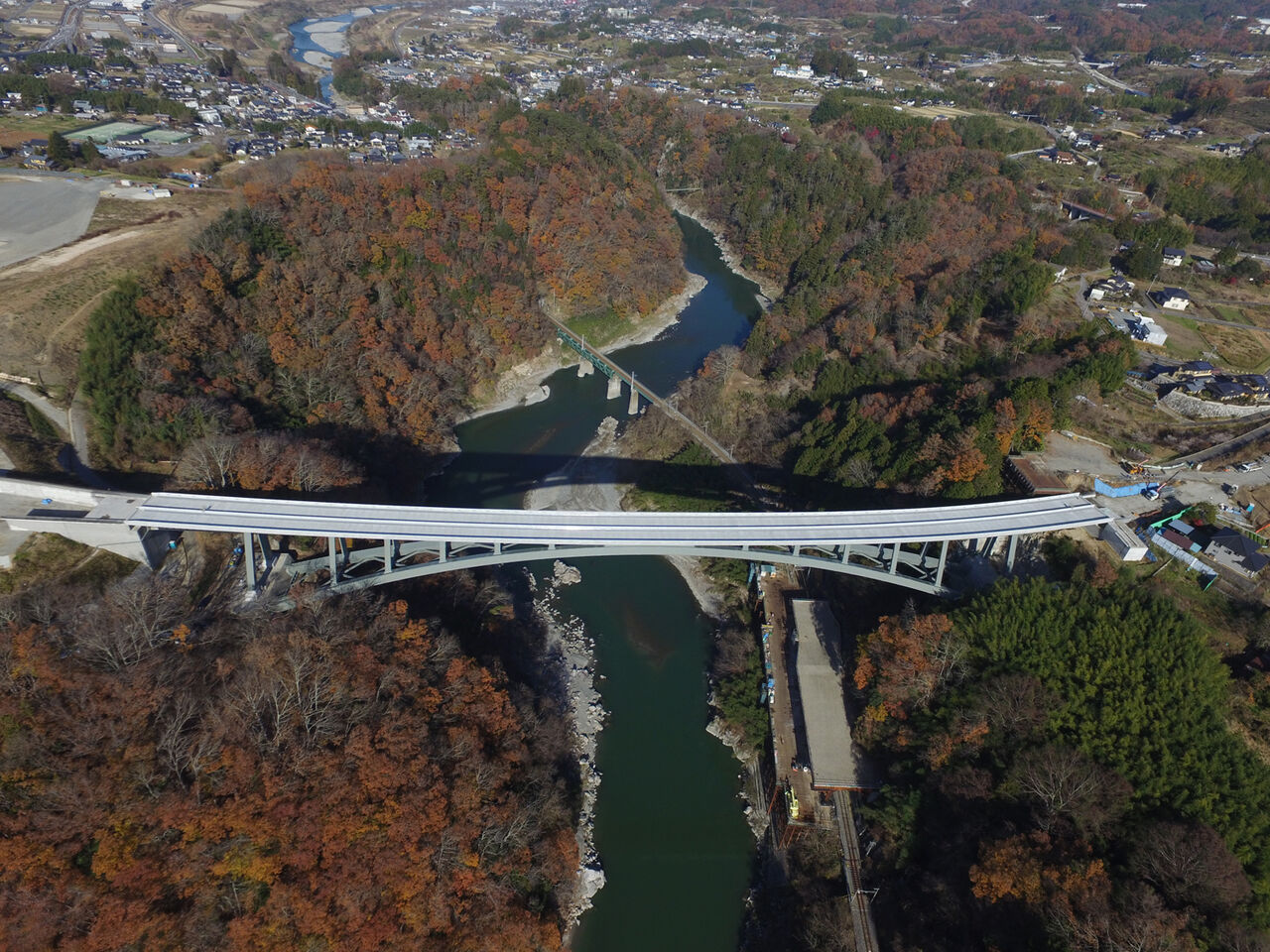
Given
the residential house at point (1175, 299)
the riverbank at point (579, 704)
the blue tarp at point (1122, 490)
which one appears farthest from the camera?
the residential house at point (1175, 299)

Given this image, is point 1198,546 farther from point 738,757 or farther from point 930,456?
point 738,757

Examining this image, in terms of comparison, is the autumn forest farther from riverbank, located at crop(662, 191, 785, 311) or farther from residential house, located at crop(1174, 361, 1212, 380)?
riverbank, located at crop(662, 191, 785, 311)

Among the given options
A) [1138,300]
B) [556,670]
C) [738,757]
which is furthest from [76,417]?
[1138,300]

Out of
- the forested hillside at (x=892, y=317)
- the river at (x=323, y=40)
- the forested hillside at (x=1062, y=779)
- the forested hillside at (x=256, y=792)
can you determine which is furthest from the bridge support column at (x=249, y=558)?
the river at (x=323, y=40)

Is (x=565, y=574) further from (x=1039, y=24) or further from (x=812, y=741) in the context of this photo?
(x=1039, y=24)

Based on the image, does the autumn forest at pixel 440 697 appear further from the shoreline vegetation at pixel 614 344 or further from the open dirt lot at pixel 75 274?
the shoreline vegetation at pixel 614 344

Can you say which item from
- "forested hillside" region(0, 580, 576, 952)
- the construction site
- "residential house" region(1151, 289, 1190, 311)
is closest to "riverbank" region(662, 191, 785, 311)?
"residential house" region(1151, 289, 1190, 311)

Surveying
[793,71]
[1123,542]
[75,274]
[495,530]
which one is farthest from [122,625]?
[793,71]
